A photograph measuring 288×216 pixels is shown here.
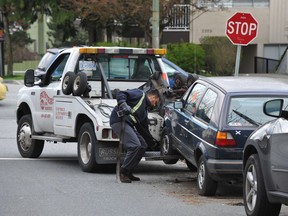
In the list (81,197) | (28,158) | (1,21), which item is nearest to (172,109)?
(81,197)

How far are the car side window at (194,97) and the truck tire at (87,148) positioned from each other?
1.67 m

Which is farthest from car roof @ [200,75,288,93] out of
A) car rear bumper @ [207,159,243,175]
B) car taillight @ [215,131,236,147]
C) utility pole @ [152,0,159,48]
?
utility pole @ [152,0,159,48]

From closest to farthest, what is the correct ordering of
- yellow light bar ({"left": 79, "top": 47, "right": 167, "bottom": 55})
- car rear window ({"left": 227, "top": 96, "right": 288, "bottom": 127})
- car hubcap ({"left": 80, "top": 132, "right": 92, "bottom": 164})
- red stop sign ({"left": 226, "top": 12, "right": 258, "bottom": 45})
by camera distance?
car rear window ({"left": 227, "top": 96, "right": 288, "bottom": 127}) → car hubcap ({"left": 80, "top": 132, "right": 92, "bottom": 164}) → yellow light bar ({"left": 79, "top": 47, "right": 167, "bottom": 55}) → red stop sign ({"left": 226, "top": 12, "right": 258, "bottom": 45})

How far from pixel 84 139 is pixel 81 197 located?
2574 millimetres

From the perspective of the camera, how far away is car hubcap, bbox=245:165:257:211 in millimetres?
8477

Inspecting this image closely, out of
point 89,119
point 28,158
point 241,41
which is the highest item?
point 241,41

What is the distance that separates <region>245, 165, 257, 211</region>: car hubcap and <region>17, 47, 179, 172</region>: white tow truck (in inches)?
148

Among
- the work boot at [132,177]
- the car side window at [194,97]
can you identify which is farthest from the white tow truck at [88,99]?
the car side window at [194,97]

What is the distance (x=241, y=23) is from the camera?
650 inches

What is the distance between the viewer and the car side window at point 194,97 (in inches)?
451

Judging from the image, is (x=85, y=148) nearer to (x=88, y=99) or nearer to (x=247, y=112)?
(x=88, y=99)

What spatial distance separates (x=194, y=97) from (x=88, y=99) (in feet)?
6.91

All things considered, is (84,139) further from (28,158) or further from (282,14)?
(282,14)

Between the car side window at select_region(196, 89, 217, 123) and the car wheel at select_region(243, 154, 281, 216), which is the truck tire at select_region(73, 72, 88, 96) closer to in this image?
the car side window at select_region(196, 89, 217, 123)
